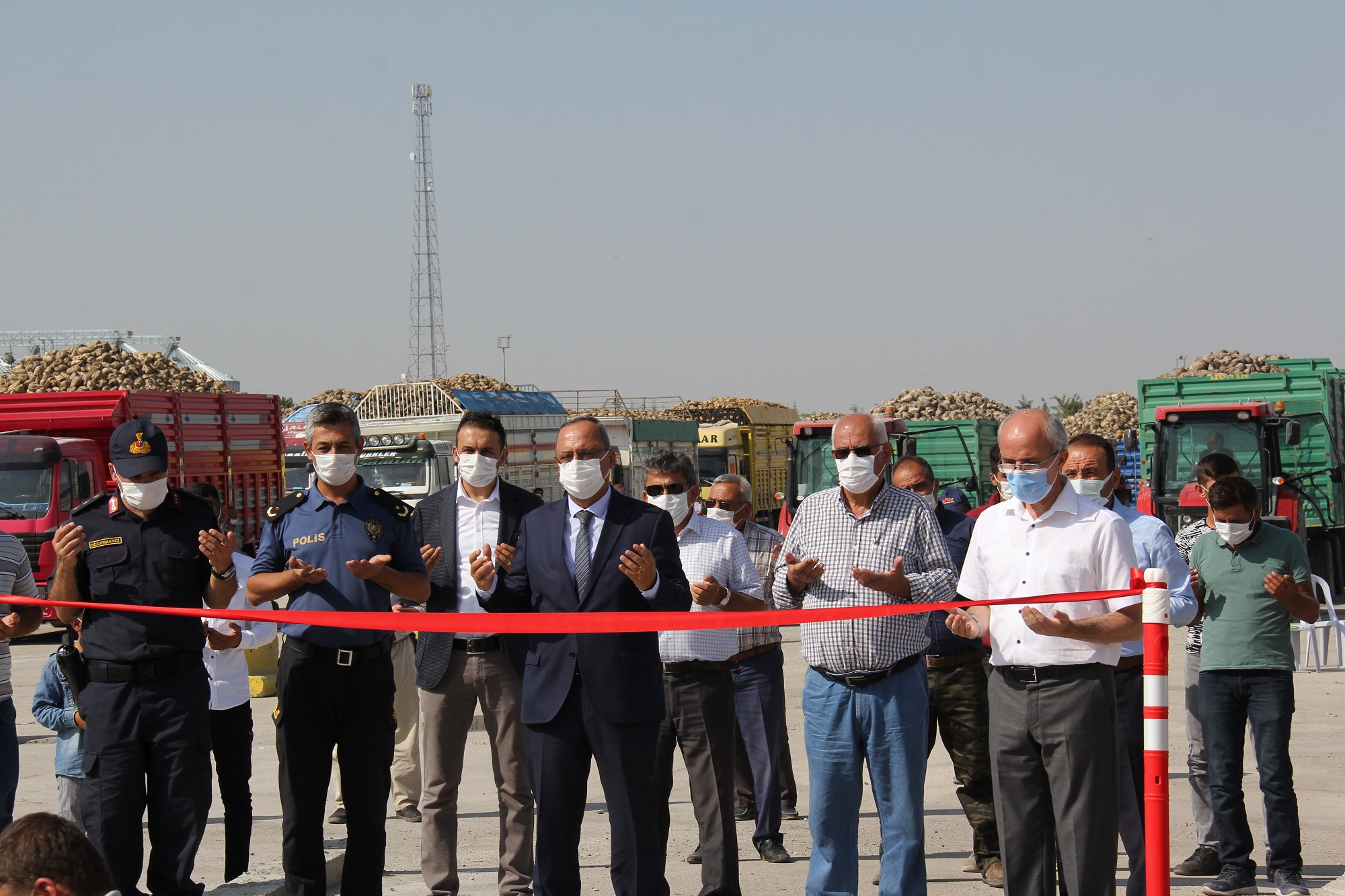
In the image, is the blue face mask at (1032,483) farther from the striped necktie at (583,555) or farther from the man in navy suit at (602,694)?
the striped necktie at (583,555)

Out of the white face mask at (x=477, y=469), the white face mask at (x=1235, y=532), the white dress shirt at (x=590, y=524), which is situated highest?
the white face mask at (x=477, y=469)

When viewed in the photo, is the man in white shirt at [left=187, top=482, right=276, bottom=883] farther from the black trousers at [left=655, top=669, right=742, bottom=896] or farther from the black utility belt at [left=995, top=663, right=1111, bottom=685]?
the black utility belt at [left=995, top=663, right=1111, bottom=685]

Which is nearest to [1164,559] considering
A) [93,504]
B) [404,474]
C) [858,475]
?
[858,475]

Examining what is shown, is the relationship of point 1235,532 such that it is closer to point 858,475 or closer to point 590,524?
point 858,475

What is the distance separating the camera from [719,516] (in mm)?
8102

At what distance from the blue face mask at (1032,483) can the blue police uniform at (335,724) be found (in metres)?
2.69

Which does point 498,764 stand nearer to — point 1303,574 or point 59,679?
point 59,679

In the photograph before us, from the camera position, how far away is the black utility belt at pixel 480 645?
6246 mm

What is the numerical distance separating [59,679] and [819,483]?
1745 centimetres

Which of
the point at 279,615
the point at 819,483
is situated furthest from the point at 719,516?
the point at 819,483

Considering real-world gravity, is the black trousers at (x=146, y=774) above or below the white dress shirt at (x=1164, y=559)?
below

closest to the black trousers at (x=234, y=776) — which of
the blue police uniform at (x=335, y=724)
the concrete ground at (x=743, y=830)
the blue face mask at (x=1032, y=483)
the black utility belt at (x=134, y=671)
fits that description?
the concrete ground at (x=743, y=830)

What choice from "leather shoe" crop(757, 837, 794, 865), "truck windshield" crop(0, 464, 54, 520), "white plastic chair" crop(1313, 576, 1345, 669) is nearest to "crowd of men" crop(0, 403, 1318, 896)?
"leather shoe" crop(757, 837, 794, 865)

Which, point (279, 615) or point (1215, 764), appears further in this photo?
point (1215, 764)
